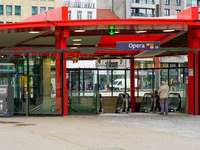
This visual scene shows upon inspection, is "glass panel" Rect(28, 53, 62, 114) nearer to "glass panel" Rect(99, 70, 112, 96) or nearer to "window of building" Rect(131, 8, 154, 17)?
"glass panel" Rect(99, 70, 112, 96)

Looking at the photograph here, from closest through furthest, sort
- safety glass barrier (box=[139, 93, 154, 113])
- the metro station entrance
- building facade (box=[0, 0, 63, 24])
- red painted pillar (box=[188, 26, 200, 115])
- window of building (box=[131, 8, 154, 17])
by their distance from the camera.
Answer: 1. red painted pillar (box=[188, 26, 200, 115])
2. the metro station entrance
3. safety glass barrier (box=[139, 93, 154, 113])
4. building facade (box=[0, 0, 63, 24])
5. window of building (box=[131, 8, 154, 17])

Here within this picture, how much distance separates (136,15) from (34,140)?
5458 centimetres

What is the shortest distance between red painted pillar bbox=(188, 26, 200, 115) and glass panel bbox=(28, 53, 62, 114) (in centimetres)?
547

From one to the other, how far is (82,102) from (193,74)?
477 centimetres

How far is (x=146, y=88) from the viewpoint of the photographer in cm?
2634

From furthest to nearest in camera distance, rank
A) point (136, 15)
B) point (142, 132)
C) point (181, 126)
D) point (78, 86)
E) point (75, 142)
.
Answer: point (136, 15)
point (78, 86)
point (181, 126)
point (142, 132)
point (75, 142)

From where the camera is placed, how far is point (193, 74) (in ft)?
49.4

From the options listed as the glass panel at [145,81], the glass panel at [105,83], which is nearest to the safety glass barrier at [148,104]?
the glass panel at [145,81]

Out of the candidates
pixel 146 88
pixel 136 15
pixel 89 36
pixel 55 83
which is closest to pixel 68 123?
pixel 55 83

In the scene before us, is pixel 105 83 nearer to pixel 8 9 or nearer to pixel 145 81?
pixel 145 81

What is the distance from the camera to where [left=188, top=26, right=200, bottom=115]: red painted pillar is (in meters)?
15.0

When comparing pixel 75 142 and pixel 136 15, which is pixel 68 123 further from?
pixel 136 15

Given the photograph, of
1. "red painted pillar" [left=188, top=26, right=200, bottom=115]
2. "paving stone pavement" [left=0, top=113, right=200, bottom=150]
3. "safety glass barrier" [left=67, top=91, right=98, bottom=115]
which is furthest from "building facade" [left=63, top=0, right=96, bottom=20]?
"paving stone pavement" [left=0, top=113, right=200, bottom=150]

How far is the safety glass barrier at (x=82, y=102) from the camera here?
1498 cm
